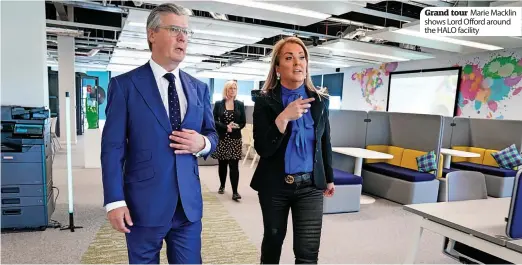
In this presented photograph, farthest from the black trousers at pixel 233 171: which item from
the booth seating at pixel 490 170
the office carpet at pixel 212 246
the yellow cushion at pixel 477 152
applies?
the yellow cushion at pixel 477 152

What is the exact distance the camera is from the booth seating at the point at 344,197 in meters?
4.02

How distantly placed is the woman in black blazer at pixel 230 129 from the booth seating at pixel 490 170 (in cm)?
382

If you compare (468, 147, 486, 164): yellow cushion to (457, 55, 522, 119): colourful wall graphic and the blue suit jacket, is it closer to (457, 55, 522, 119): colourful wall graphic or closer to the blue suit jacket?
(457, 55, 522, 119): colourful wall graphic

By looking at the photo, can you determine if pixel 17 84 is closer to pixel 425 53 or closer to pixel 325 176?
pixel 325 176

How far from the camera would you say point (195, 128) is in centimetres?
132

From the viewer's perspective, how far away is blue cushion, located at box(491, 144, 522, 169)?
535 cm

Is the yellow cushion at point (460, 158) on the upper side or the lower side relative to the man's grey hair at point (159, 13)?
lower

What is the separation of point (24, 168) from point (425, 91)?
363 inches

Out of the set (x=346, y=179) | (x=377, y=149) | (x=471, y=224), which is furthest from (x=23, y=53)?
(x=377, y=149)

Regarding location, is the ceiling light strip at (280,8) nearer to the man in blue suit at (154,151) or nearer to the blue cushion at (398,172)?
the blue cushion at (398,172)

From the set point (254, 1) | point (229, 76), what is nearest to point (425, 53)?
point (254, 1)

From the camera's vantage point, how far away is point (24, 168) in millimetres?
3104

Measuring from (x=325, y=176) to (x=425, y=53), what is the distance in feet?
25.2
